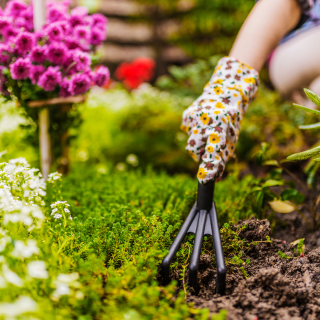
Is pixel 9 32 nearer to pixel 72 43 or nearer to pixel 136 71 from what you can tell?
pixel 72 43

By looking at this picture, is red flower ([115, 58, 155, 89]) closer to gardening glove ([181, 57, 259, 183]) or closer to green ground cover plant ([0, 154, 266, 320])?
green ground cover plant ([0, 154, 266, 320])

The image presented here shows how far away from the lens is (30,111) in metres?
1.47

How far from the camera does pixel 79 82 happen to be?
1.29 metres

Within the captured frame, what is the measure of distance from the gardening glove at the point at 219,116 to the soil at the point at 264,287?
0.31m

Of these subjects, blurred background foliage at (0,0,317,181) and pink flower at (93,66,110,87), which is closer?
pink flower at (93,66,110,87)

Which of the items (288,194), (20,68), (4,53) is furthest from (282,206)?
(4,53)

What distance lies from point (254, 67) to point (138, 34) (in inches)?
173

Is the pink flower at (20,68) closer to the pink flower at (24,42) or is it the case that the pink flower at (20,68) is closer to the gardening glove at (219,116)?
the pink flower at (24,42)

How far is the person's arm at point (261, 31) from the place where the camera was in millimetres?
1270

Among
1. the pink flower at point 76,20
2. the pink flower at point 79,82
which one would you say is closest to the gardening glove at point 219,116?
the pink flower at point 79,82

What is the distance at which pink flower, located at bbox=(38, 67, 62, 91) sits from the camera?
122 centimetres

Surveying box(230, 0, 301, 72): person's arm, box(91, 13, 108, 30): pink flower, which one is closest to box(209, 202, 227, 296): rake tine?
box(230, 0, 301, 72): person's arm

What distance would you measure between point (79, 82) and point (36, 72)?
18cm

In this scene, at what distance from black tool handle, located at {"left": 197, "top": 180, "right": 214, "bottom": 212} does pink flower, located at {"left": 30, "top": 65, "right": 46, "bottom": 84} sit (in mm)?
844
